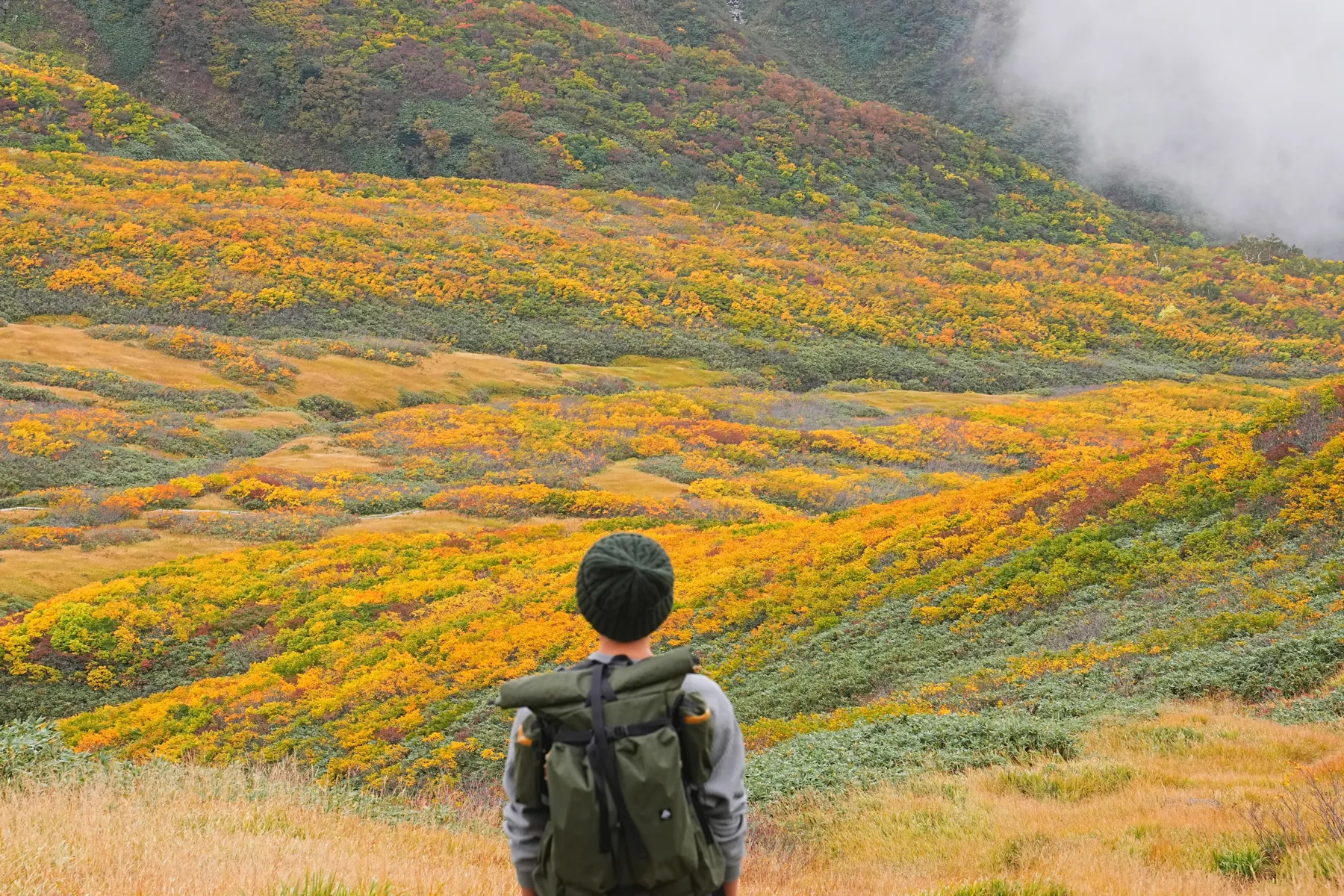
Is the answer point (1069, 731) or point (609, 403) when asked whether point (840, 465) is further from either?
point (1069, 731)

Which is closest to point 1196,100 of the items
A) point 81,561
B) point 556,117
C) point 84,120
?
point 556,117

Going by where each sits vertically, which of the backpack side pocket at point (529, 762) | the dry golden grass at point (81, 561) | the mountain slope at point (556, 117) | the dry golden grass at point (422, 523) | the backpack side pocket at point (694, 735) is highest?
the mountain slope at point (556, 117)

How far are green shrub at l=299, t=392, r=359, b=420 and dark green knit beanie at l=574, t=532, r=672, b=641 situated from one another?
42251 mm

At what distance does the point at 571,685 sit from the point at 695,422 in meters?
39.9

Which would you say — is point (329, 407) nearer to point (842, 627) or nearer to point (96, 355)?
point (96, 355)

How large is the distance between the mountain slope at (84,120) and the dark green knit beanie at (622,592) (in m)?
84.9

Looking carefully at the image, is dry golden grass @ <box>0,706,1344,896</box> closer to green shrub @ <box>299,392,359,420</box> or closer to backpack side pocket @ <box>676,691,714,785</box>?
backpack side pocket @ <box>676,691,714,785</box>

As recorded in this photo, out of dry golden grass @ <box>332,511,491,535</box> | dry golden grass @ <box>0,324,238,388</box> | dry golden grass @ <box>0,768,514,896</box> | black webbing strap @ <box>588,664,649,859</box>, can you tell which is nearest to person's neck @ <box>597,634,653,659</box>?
black webbing strap @ <box>588,664,649,859</box>

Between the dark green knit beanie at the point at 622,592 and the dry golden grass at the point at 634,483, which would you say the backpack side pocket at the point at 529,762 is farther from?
the dry golden grass at the point at 634,483

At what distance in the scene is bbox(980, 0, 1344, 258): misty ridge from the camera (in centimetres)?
11850

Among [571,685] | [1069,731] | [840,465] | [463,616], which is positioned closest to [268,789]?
[571,685]

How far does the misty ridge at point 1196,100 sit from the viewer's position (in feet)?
389

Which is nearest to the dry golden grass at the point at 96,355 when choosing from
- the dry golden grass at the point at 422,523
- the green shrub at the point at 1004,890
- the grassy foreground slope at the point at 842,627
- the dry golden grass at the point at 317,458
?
the dry golden grass at the point at 317,458

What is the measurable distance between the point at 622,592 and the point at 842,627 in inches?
520
